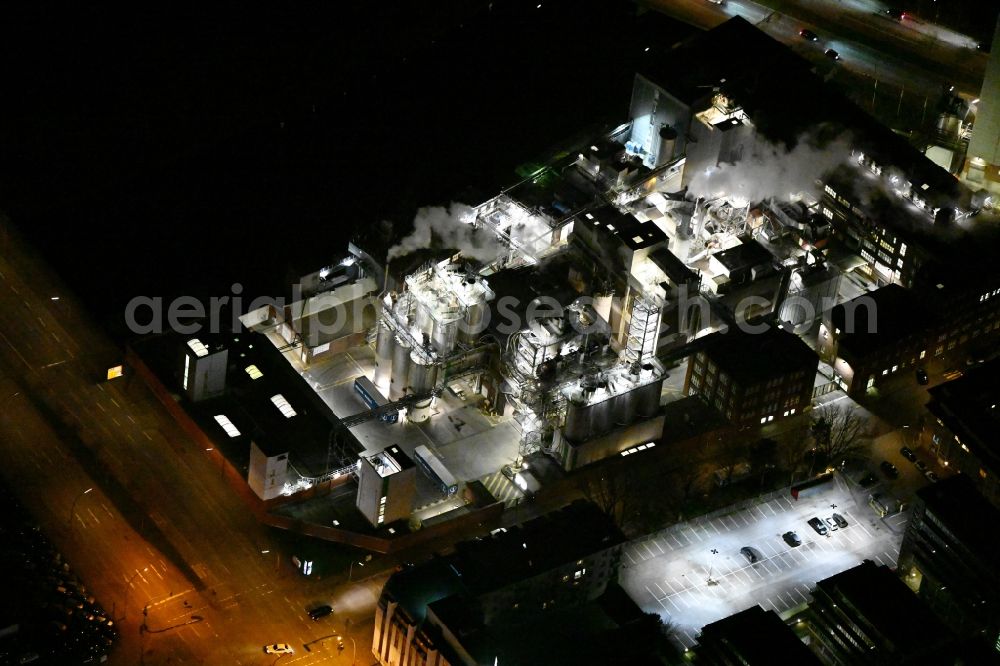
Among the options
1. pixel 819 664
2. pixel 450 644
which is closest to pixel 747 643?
pixel 819 664

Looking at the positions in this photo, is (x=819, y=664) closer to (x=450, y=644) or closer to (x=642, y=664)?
(x=642, y=664)

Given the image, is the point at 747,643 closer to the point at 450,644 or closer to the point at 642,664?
the point at 642,664

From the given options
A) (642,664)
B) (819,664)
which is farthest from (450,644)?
(819,664)
